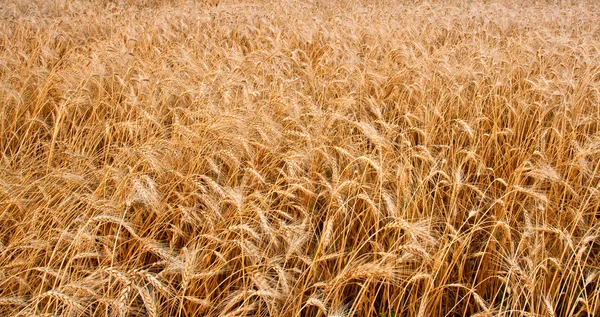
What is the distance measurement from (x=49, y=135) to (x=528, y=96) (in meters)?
3.41

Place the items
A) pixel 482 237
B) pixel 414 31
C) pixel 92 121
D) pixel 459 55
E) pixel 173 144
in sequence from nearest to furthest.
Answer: pixel 482 237 < pixel 173 144 < pixel 92 121 < pixel 459 55 < pixel 414 31

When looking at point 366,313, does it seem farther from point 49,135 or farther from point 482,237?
point 49,135

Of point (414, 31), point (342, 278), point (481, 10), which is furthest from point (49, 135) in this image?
point (481, 10)

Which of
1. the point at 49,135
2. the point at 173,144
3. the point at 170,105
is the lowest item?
the point at 49,135

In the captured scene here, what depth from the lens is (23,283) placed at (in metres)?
1.64

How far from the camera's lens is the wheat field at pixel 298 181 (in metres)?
1.63

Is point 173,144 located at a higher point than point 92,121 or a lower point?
higher

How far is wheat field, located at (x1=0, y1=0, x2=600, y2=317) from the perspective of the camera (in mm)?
1627

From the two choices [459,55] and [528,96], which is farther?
[459,55]

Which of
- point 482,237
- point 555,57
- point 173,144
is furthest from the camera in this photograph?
point 555,57

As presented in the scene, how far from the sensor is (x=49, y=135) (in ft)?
9.95

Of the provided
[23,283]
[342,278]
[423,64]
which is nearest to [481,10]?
[423,64]

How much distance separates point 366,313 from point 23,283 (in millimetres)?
1288

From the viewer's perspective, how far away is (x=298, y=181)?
2096 mm
